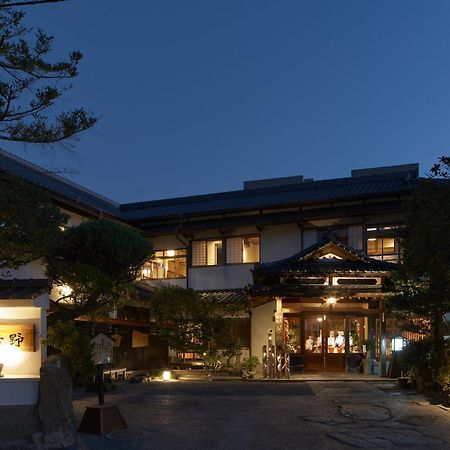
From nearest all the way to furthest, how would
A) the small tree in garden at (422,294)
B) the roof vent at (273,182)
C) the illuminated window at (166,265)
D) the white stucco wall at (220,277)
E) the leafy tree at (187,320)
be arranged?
1. the small tree in garden at (422,294)
2. the leafy tree at (187,320)
3. the white stucco wall at (220,277)
4. the illuminated window at (166,265)
5. the roof vent at (273,182)

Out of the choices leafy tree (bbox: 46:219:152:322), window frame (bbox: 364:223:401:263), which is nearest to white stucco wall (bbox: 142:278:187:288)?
window frame (bbox: 364:223:401:263)

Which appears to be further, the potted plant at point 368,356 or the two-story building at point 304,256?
the potted plant at point 368,356

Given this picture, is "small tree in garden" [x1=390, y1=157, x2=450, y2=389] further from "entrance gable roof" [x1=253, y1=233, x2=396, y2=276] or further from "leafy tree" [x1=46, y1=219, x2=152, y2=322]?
"leafy tree" [x1=46, y1=219, x2=152, y2=322]

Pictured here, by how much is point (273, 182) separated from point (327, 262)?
1086 centimetres

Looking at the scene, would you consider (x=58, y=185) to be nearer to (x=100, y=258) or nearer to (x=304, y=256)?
(x=304, y=256)

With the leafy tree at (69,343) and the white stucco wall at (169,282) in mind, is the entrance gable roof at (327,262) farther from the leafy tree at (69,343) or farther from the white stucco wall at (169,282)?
the leafy tree at (69,343)

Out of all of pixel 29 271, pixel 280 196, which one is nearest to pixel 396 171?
pixel 280 196

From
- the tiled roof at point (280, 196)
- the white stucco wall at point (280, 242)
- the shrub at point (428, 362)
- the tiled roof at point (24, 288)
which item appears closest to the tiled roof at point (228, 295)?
the white stucco wall at point (280, 242)

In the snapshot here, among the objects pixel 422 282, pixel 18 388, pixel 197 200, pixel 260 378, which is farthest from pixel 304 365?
pixel 18 388

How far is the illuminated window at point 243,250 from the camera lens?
90.5ft

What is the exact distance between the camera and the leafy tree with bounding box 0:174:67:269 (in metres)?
9.87

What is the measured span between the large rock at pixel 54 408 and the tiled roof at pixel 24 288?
1260mm

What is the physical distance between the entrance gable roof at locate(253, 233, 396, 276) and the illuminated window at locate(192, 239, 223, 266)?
5634 mm

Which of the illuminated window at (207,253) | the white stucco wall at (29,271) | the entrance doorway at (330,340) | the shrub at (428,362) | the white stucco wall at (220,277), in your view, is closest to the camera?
the shrub at (428,362)
